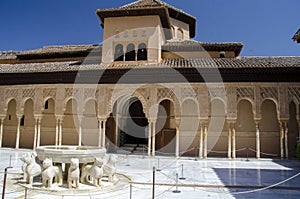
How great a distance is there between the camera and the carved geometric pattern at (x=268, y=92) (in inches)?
510

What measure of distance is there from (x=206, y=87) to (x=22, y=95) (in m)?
10.7

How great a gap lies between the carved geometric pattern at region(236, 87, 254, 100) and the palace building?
0.05 meters

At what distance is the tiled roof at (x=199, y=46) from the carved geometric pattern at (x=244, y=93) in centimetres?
423

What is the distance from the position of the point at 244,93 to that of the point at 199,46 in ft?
15.8

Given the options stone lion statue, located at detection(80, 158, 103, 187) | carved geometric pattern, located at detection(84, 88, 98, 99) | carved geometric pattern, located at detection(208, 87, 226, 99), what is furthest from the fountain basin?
carved geometric pattern, located at detection(208, 87, 226, 99)

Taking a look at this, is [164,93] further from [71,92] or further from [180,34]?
[180,34]

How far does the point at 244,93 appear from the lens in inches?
516

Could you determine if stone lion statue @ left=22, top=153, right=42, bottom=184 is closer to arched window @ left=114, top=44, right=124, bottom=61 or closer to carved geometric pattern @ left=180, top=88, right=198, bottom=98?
carved geometric pattern @ left=180, top=88, right=198, bottom=98

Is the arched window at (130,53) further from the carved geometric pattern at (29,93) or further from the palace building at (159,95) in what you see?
the carved geometric pattern at (29,93)

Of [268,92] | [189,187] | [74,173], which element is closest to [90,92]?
[74,173]

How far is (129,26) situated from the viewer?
598 inches

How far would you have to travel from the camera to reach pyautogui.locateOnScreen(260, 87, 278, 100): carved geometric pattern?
12953 millimetres

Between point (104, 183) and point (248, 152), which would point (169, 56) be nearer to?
point (248, 152)

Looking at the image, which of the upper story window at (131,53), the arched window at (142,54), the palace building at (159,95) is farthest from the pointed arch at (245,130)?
the upper story window at (131,53)
